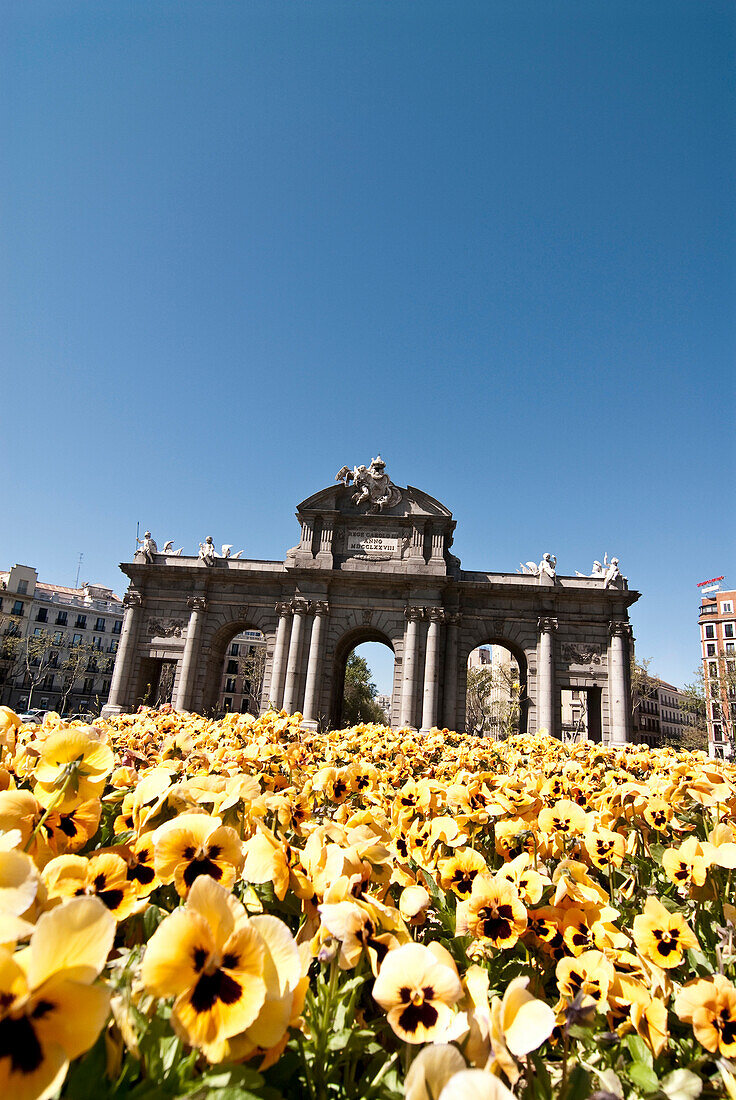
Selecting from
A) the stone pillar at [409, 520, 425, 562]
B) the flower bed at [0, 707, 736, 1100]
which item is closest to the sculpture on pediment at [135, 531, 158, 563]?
the stone pillar at [409, 520, 425, 562]

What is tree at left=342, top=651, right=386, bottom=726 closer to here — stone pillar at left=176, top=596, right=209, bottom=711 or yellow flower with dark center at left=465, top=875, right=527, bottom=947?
stone pillar at left=176, top=596, right=209, bottom=711

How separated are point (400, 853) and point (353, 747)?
13.8 ft

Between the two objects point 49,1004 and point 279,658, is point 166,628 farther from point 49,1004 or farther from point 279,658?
point 49,1004

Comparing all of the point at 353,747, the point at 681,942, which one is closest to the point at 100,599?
the point at 353,747

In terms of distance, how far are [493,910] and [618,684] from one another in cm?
2799

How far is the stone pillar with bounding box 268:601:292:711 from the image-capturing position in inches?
1085

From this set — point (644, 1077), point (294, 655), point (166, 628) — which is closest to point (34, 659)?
point (166, 628)

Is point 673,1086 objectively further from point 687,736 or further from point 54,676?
point 54,676

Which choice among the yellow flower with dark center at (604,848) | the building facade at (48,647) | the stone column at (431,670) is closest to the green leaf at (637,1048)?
the yellow flower with dark center at (604,848)

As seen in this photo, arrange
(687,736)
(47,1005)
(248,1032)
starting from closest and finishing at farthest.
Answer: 1. (47,1005)
2. (248,1032)
3. (687,736)

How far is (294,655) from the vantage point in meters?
27.8

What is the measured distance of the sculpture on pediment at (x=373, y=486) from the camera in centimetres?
2956

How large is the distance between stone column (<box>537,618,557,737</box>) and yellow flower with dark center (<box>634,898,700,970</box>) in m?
26.0

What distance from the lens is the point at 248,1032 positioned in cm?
121
